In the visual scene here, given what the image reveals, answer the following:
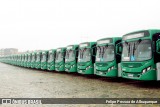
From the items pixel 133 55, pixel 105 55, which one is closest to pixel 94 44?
pixel 105 55

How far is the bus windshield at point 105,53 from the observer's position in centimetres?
1577

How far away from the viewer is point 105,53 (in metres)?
16.3

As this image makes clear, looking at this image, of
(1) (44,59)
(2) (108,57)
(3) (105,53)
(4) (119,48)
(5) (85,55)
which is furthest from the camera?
(1) (44,59)

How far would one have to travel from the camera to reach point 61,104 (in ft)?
29.0

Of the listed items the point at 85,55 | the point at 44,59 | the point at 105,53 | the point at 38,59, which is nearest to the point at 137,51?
the point at 105,53

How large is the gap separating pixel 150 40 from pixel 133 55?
1237 mm

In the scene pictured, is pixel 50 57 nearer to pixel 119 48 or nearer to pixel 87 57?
pixel 87 57

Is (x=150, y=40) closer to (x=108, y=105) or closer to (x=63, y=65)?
(x=108, y=105)

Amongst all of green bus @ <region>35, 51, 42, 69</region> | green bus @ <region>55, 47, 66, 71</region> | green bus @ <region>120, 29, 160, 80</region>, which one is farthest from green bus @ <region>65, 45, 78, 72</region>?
green bus @ <region>35, 51, 42, 69</region>

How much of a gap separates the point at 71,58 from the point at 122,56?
9020 mm

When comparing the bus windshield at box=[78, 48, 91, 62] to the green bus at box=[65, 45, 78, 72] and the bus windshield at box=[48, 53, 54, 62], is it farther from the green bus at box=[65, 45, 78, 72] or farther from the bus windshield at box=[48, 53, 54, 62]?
the bus windshield at box=[48, 53, 54, 62]

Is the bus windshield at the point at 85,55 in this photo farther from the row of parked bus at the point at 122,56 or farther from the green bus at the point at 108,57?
the green bus at the point at 108,57

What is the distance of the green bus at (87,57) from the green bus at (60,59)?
535cm

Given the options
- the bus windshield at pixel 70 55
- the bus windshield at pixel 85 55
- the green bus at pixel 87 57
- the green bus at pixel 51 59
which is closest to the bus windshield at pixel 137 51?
the green bus at pixel 87 57
